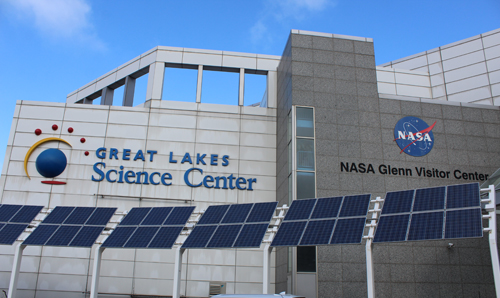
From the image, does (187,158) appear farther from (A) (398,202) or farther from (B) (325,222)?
(A) (398,202)

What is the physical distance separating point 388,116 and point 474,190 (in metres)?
9.63

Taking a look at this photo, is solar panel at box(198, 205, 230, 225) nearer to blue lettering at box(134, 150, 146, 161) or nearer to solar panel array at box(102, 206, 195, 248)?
solar panel array at box(102, 206, 195, 248)

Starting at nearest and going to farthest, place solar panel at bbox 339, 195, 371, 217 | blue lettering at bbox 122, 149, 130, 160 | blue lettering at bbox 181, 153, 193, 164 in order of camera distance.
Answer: solar panel at bbox 339, 195, 371, 217
blue lettering at bbox 122, 149, 130, 160
blue lettering at bbox 181, 153, 193, 164

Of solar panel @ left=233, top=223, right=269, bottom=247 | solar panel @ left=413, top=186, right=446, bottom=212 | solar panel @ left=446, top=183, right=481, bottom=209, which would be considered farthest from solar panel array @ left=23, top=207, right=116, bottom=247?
solar panel @ left=446, top=183, right=481, bottom=209

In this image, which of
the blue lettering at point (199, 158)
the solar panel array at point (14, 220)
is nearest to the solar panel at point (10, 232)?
the solar panel array at point (14, 220)

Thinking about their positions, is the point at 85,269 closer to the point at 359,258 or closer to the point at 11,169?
the point at 11,169

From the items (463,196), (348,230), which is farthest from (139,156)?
(463,196)

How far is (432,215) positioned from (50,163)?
1883 cm

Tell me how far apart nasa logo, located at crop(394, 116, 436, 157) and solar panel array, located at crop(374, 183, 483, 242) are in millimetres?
8010

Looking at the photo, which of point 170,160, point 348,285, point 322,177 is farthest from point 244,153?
point 348,285

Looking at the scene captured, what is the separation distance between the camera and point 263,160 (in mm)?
23141

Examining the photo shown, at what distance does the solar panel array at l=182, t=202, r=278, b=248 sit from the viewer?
13016 millimetres

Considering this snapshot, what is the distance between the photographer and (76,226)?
621 inches

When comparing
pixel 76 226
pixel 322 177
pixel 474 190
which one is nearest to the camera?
pixel 474 190
